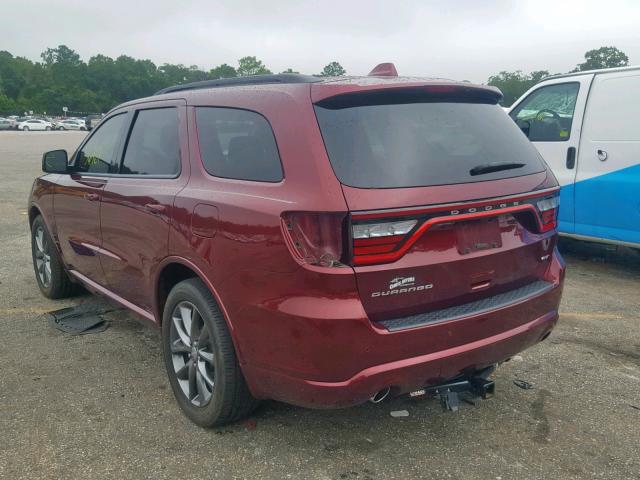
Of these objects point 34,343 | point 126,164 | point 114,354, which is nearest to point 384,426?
point 114,354

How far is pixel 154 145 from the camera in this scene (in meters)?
3.56

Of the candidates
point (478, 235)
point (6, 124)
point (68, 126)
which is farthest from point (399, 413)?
point (68, 126)

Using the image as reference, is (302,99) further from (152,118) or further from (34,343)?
(34,343)

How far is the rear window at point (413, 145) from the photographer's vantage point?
2.48 metres

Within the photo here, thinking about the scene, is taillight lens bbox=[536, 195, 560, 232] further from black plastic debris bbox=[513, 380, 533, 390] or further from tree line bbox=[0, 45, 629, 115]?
tree line bbox=[0, 45, 629, 115]

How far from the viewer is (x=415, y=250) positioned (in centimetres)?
244

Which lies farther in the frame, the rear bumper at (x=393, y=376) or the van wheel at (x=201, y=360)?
the van wheel at (x=201, y=360)

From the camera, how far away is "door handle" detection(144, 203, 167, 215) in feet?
10.4

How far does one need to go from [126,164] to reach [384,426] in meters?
2.26

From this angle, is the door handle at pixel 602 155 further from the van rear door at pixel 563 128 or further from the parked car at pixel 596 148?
the van rear door at pixel 563 128

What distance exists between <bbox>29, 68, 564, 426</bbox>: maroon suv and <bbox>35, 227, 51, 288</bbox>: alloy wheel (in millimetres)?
2189

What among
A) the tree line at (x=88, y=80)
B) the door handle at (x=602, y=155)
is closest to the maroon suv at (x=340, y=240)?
the door handle at (x=602, y=155)

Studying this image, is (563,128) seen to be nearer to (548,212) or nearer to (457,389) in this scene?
(548,212)

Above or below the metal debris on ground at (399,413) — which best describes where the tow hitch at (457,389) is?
above
